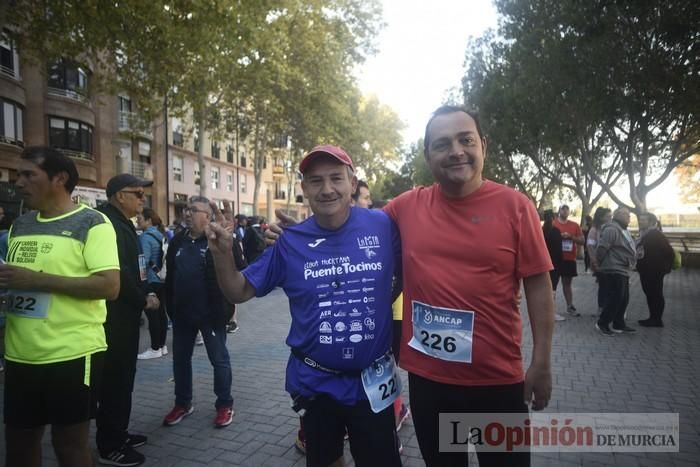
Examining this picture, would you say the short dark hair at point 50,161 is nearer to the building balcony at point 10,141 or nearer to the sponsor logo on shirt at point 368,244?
the sponsor logo on shirt at point 368,244

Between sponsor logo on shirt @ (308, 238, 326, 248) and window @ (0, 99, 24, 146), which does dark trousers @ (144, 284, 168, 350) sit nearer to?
sponsor logo on shirt @ (308, 238, 326, 248)

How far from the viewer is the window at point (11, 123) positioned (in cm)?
1908

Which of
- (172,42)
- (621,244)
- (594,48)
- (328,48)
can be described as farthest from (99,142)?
(621,244)

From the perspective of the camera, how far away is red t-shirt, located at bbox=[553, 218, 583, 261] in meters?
8.51

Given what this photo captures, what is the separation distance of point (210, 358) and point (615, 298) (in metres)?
6.70

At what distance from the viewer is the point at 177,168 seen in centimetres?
3406

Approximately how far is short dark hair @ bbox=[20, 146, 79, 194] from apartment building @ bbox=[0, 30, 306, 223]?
430 inches

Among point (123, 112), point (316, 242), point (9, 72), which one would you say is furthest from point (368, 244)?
point (123, 112)

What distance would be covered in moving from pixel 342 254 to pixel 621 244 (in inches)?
270

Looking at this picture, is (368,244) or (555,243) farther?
(555,243)

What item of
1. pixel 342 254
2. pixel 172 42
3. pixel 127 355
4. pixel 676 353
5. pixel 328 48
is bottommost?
pixel 676 353

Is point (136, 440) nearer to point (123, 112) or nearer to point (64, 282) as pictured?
point (64, 282)

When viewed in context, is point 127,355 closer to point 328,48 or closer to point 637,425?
point 637,425

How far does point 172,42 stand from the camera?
9.62 m
